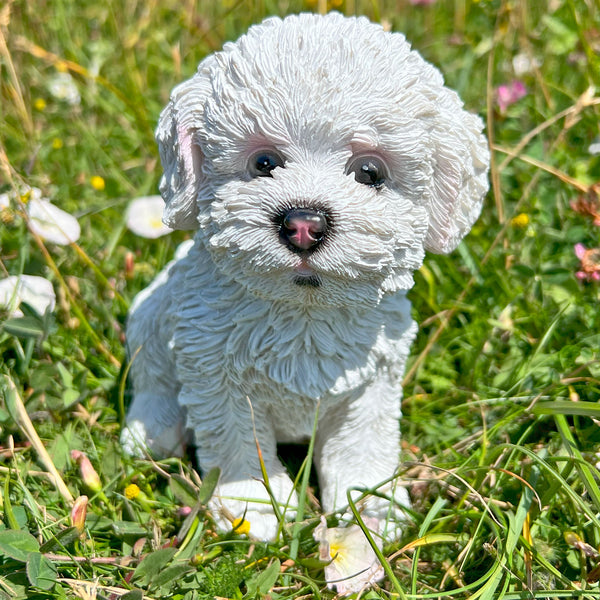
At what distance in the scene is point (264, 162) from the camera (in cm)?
146

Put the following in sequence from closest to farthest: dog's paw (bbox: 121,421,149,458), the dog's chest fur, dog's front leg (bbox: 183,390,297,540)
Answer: the dog's chest fur < dog's front leg (bbox: 183,390,297,540) < dog's paw (bbox: 121,421,149,458)

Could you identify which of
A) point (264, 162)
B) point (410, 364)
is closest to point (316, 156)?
point (264, 162)

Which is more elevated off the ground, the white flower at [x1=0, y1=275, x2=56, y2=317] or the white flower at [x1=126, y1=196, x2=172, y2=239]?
the white flower at [x1=126, y1=196, x2=172, y2=239]

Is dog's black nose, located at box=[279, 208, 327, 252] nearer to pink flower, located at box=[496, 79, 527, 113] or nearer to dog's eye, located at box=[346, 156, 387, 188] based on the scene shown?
dog's eye, located at box=[346, 156, 387, 188]

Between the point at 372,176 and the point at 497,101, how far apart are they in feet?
4.88

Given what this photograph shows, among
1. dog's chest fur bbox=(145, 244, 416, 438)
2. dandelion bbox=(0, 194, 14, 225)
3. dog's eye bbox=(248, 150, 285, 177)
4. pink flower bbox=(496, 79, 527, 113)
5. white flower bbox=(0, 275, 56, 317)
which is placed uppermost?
pink flower bbox=(496, 79, 527, 113)

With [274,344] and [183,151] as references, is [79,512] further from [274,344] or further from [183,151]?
[183,151]

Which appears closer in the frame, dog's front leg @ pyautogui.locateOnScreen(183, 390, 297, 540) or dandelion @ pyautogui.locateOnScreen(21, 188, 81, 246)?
dog's front leg @ pyautogui.locateOnScreen(183, 390, 297, 540)

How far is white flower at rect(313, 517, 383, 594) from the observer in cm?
166

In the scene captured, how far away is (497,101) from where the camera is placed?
2.75 meters

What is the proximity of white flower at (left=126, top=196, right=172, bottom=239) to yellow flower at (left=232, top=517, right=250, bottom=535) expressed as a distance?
1.01 metres

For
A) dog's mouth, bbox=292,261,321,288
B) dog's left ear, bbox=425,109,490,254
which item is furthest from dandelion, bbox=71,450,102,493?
dog's left ear, bbox=425,109,490,254

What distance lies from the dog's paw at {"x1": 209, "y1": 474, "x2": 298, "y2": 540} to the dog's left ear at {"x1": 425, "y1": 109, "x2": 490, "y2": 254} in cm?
71

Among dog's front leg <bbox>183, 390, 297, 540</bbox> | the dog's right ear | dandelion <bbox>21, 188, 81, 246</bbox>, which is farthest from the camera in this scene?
dandelion <bbox>21, 188, 81, 246</bbox>
